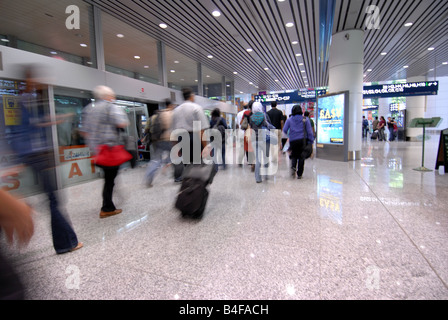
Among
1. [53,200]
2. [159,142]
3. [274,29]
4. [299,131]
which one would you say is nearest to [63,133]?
[159,142]

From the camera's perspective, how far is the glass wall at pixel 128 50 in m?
7.05

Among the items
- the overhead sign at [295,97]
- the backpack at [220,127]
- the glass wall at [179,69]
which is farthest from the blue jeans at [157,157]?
the overhead sign at [295,97]

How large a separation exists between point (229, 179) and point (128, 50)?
6639mm

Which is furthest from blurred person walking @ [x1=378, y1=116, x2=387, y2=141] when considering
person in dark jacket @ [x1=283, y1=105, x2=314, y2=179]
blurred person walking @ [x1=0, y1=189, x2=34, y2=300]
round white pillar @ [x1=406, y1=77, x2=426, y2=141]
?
blurred person walking @ [x1=0, y1=189, x2=34, y2=300]

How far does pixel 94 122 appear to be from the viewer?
286 cm

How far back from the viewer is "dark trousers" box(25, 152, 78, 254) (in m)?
1.96

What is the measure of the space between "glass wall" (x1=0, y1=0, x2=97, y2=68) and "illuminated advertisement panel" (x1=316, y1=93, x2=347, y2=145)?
667cm

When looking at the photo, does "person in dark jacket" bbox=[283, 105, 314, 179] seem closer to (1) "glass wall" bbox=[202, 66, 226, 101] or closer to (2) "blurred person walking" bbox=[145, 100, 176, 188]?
(2) "blurred person walking" bbox=[145, 100, 176, 188]

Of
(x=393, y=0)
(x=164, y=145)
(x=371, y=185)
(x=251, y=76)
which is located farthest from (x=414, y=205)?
(x=251, y=76)

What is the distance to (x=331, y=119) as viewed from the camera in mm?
7641

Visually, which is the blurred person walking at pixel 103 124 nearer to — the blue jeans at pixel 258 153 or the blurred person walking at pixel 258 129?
the blurred person walking at pixel 258 129

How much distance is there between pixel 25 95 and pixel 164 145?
2739mm

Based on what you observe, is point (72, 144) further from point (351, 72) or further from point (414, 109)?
point (414, 109)

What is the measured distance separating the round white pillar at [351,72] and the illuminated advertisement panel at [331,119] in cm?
50
